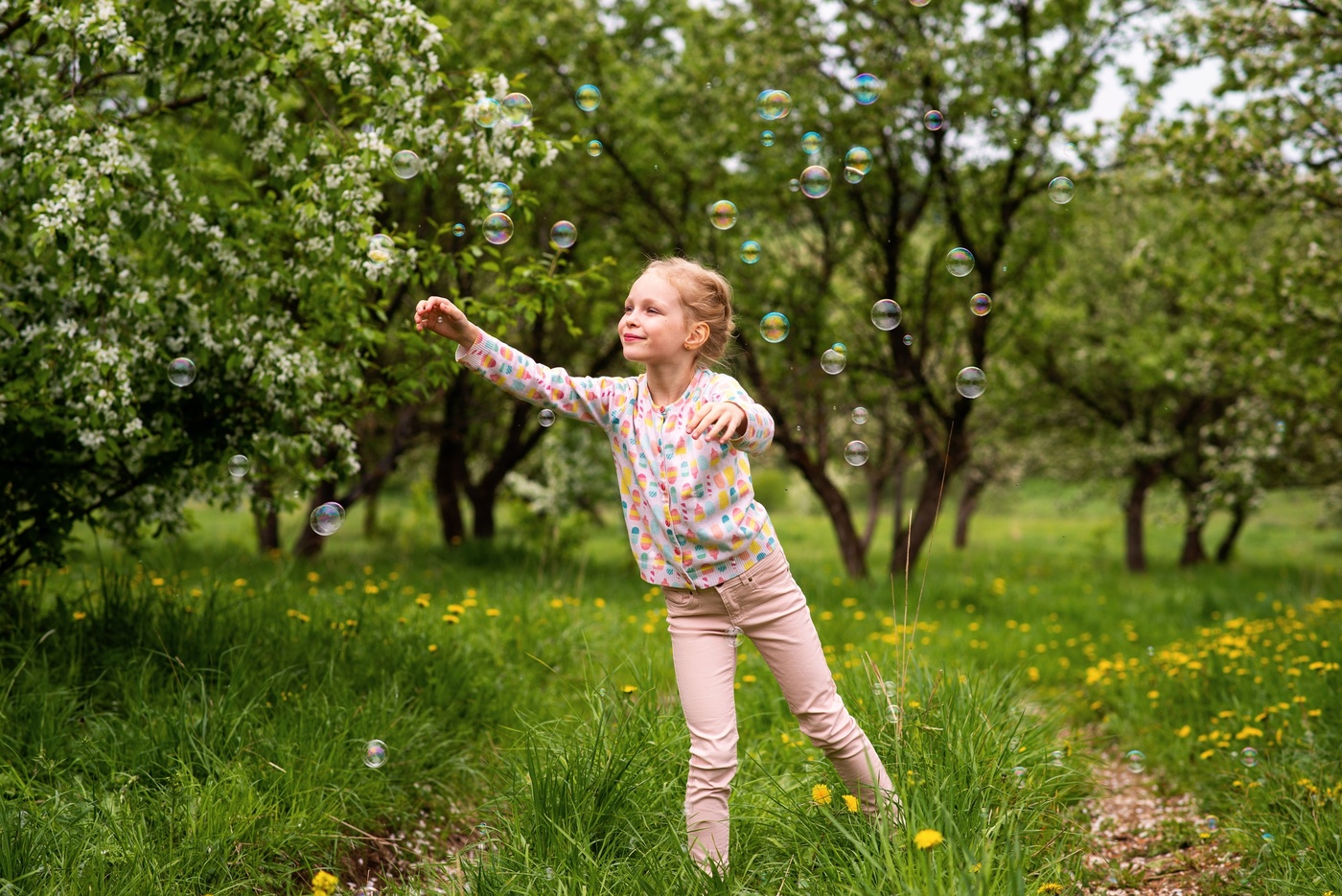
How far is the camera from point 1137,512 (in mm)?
16578

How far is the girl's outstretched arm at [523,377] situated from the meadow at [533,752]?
1144 millimetres

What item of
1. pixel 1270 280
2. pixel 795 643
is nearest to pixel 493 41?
pixel 1270 280

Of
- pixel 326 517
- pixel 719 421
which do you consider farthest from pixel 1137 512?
pixel 719 421

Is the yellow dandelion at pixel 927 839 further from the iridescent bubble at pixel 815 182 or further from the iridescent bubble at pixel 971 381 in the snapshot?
the iridescent bubble at pixel 815 182

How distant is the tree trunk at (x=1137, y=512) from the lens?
16219 mm

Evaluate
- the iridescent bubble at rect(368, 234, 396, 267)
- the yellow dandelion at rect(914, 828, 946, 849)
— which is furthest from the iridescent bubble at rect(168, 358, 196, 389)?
the yellow dandelion at rect(914, 828, 946, 849)

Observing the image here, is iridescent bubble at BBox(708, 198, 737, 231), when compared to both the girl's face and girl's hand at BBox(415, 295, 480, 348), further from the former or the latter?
girl's hand at BBox(415, 295, 480, 348)

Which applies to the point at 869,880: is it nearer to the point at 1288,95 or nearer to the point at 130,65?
the point at 130,65

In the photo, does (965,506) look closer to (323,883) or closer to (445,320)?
(445,320)

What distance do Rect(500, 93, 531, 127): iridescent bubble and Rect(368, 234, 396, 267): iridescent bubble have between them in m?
0.80

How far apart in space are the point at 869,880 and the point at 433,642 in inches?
115

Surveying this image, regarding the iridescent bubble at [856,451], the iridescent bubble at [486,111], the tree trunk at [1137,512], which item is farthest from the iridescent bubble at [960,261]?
the tree trunk at [1137,512]

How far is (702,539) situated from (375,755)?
1692 mm

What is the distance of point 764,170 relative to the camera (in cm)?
1059
